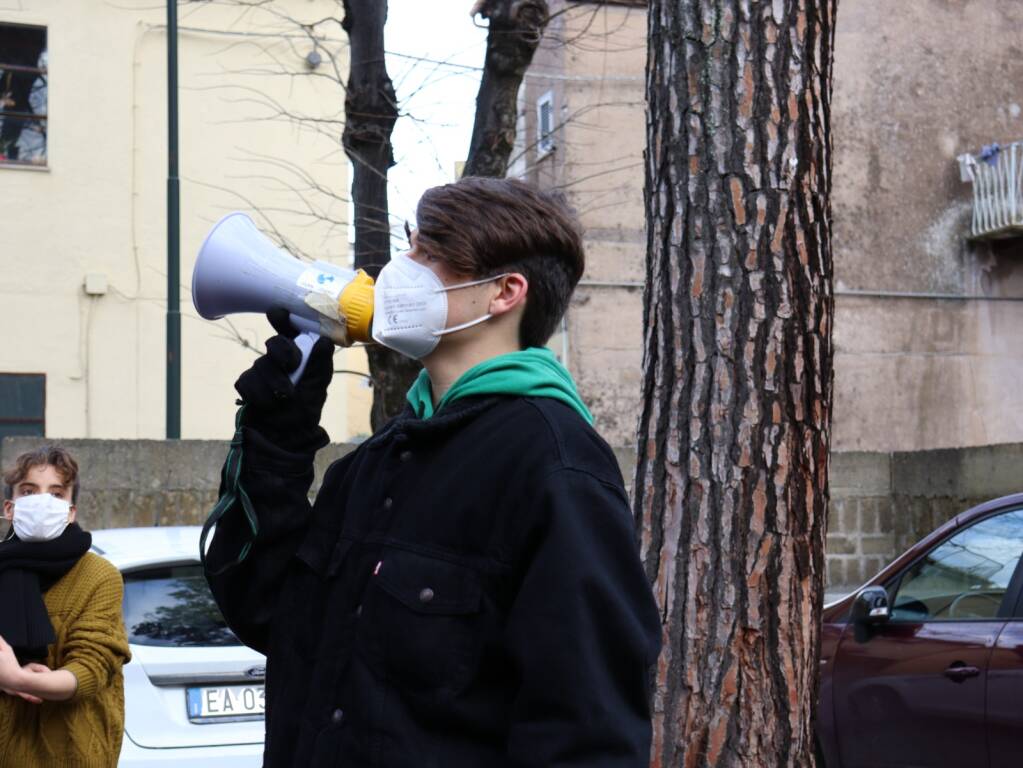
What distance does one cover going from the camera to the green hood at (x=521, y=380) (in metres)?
2.17

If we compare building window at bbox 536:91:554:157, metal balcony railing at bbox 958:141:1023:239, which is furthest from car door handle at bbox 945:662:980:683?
metal balcony railing at bbox 958:141:1023:239

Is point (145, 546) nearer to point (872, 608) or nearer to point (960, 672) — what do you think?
point (872, 608)

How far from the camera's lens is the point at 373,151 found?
364 inches

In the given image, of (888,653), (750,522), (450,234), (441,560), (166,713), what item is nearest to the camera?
(441,560)

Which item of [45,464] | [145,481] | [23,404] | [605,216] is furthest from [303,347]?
[605,216]

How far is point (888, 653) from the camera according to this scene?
616 centimetres

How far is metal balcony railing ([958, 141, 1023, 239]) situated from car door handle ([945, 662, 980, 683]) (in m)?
14.8

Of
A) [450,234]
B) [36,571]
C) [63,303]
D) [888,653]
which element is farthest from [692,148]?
[63,303]

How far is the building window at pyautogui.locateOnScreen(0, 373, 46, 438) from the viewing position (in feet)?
51.5

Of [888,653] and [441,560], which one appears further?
A: [888,653]

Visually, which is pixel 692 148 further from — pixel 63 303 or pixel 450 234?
pixel 63 303

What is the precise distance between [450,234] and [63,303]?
47.8 feet

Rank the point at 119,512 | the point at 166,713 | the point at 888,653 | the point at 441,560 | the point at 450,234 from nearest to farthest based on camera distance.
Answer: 1. the point at 441,560
2. the point at 450,234
3. the point at 166,713
4. the point at 888,653
5. the point at 119,512

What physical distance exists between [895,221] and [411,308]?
1869 cm
